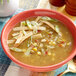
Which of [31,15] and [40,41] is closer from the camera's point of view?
[40,41]

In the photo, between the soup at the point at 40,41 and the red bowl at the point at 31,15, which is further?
the soup at the point at 40,41

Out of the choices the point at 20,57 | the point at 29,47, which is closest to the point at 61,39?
the point at 29,47

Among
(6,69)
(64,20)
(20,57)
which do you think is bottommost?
(6,69)

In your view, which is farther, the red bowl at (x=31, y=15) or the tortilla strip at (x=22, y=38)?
the tortilla strip at (x=22, y=38)

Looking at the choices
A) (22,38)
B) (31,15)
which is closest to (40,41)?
(22,38)

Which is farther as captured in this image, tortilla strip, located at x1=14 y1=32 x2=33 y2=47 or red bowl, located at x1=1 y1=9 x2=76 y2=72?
tortilla strip, located at x1=14 y1=32 x2=33 y2=47

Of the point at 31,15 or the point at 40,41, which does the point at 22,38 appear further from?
the point at 31,15

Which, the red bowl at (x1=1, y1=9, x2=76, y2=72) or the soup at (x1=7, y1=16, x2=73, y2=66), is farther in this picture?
the soup at (x1=7, y1=16, x2=73, y2=66)

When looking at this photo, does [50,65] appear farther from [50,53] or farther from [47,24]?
[47,24]
